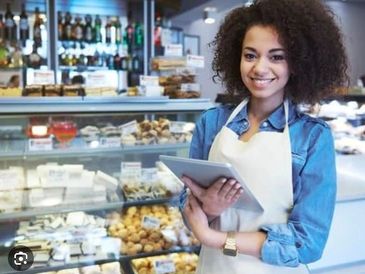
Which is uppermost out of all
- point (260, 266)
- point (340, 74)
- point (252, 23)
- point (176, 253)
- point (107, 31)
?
point (107, 31)

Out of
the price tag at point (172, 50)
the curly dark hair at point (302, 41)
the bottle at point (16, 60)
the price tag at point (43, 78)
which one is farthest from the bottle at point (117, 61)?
the curly dark hair at point (302, 41)

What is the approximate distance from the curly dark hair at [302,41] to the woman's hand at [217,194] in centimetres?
30

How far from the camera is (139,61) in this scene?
16.4 ft

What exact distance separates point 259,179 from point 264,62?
27cm

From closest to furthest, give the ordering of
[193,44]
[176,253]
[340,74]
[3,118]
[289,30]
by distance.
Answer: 1. [289,30]
2. [340,74]
3. [3,118]
4. [176,253]
5. [193,44]

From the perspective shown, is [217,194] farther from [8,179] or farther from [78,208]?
[8,179]

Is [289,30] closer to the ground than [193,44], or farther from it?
closer to the ground

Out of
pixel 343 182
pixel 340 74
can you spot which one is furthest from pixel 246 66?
pixel 343 182

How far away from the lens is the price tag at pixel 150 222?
2192 mm

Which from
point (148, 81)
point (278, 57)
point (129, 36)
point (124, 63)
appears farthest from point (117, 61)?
point (278, 57)

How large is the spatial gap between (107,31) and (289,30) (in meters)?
4.16

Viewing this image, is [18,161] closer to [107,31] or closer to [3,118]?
[3,118]

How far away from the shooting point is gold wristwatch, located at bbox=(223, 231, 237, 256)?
999 mm

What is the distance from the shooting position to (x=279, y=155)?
39.3 inches
